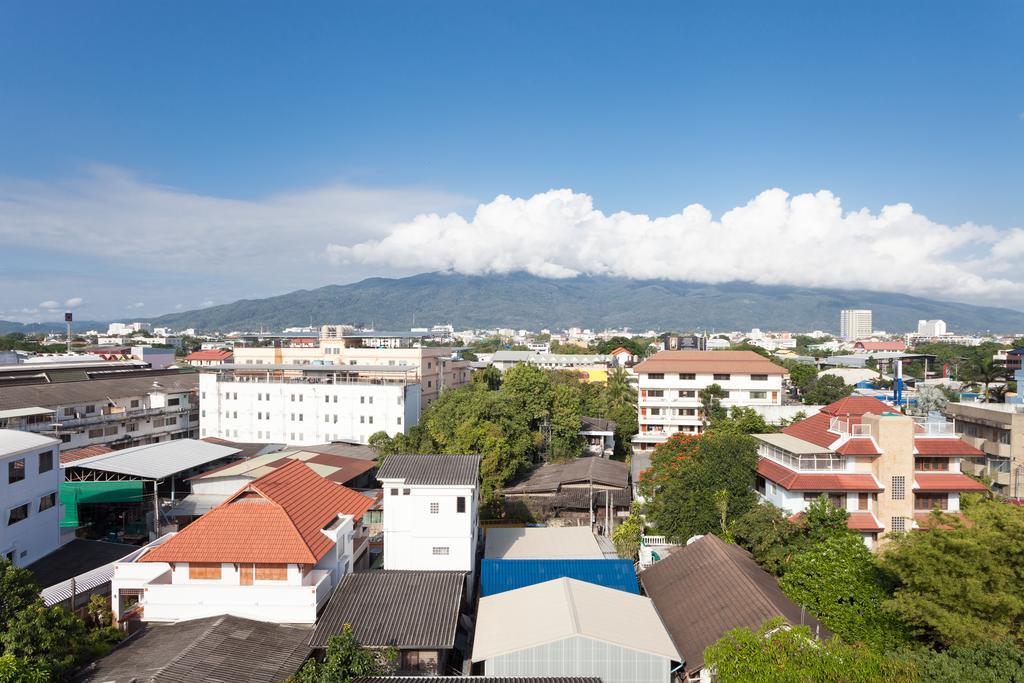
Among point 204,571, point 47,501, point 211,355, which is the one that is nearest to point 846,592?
point 204,571

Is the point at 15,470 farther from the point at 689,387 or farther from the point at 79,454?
the point at 689,387

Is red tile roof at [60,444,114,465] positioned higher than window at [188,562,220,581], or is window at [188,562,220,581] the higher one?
window at [188,562,220,581]

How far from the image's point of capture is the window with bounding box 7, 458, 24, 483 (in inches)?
745

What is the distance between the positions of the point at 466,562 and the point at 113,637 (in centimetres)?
892

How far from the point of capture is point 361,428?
40.5 m

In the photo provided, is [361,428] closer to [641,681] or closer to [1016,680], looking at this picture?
[641,681]

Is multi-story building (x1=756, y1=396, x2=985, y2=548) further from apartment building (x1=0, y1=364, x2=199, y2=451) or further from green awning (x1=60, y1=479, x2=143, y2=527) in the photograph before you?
apartment building (x1=0, y1=364, x2=199, y2=451)

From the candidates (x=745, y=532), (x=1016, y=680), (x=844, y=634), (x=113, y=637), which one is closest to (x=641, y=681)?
(x=844, y=634)

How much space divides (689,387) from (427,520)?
2984 centimetres

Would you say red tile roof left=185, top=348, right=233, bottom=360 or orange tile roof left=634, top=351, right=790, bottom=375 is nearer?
orange tile roof left=634, top=351, right=790, bottom=375

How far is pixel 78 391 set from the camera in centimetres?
3891

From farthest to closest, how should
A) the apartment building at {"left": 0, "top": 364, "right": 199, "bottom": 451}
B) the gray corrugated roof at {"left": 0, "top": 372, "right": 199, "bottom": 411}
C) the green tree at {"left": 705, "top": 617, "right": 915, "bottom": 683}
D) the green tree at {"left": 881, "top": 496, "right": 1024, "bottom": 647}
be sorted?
the gray corrugated roof at {"left": 0, "top": 372, "right": 199, "bottom": 411}
the apartment building at {"left": 0, "top": 364, "right": 199, "bottom": 451}
the green tree at {"left": 881, "top": 496, "right": 1024, "bottom": 647}
the green tree at {"left": 705, "top": 617, "right": 915, "bottom": 683}

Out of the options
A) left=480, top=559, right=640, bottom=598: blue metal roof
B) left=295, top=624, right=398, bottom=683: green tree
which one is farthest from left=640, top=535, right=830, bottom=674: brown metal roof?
left=295, top=624, right=398, bottom=683: green tree

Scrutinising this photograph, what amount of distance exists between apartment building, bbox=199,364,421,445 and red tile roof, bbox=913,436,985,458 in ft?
93.5
